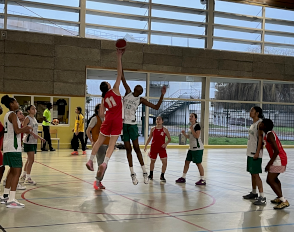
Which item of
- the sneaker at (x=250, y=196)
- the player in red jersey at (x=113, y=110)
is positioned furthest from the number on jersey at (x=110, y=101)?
the sneaker at (x=250, y=196)

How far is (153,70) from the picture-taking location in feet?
63.6

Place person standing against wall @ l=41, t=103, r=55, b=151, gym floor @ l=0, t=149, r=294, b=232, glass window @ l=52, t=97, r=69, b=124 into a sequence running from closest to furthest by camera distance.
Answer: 1. gym floor @ l=0, t=149, r=294, b=232
2. person standing against wall @ l=41, t=103, r=55, b=151
3. glass window @ l=52, t=97, r=69, b=124

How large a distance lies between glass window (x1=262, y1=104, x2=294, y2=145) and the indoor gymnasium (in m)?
0.07

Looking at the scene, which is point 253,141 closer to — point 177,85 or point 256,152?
point 256,152

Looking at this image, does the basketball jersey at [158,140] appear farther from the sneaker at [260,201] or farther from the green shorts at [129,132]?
the sneaker at [260,201]

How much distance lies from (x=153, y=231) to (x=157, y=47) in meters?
15.2

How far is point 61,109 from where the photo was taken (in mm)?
18000

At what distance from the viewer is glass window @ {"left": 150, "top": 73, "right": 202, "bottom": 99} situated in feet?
65.2

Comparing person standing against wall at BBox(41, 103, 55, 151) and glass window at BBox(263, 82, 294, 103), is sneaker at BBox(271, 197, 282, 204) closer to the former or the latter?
person standing against wall at BBox(41, 103, 55, 151)

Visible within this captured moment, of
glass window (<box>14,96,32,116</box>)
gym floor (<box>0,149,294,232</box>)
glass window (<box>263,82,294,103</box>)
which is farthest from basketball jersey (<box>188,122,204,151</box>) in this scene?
glass window (<box>263,82,294,103</box>)

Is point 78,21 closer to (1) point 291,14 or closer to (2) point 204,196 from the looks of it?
(1) point 291,14

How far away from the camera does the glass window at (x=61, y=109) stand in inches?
703

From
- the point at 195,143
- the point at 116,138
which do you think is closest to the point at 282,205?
the point at 195,143

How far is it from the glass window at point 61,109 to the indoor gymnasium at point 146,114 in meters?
0.05
